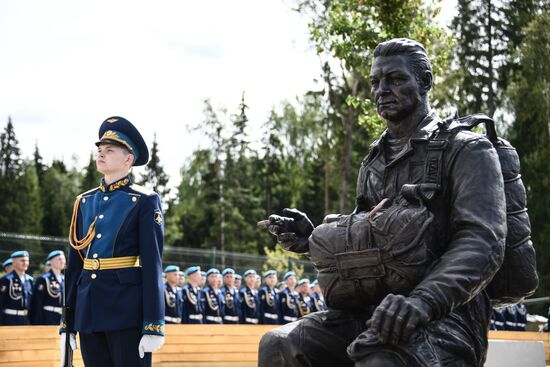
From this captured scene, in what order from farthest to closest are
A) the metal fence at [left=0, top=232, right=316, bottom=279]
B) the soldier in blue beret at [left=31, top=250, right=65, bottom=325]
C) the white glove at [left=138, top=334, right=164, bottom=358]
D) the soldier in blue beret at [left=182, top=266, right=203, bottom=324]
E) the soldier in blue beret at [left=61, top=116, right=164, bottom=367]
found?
1. the metal fence at [left=0, top=232, right=316, bottom=279]
2. the soldier in blue beret at [left=182, top=266, right=203, bottom=324]
3. the soldier in blue beret at [left=31, top=250, right=65, bottom=325]
4. the soldier in blue beret at [left=61, top=116, right=164, bottom=367]
5. the white glove at [left=138, top=334, right=164, bottom=358]

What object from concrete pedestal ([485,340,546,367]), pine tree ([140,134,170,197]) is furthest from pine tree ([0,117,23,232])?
concrete pedestal ([485,340,546,367])

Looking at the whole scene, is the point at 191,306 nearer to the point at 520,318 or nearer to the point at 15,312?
the point at 15,312

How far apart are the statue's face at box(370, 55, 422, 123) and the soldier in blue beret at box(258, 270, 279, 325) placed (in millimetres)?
15092

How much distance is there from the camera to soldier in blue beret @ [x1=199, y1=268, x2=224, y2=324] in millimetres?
16859

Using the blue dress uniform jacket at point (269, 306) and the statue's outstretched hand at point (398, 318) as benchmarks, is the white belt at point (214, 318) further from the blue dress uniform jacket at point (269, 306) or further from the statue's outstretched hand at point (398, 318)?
the statue's outstretched hand at point (398, 318)

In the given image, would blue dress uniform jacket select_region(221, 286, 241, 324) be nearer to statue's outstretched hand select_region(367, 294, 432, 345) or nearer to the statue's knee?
the statue's knee

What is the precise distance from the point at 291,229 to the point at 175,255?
1752cm

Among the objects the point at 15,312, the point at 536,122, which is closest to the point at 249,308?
the point at 15,312

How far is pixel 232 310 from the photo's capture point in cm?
1741

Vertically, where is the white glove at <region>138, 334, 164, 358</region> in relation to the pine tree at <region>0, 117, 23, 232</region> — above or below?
below

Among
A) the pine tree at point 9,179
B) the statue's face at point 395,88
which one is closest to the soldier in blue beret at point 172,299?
the statue's face at point 395,88

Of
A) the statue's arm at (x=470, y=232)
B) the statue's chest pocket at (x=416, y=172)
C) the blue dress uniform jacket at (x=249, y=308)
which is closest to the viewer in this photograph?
the statue's arm at (x=470, y=232)

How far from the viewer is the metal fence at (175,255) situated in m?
17.0

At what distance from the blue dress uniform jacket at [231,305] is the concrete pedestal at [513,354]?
29.5ft
